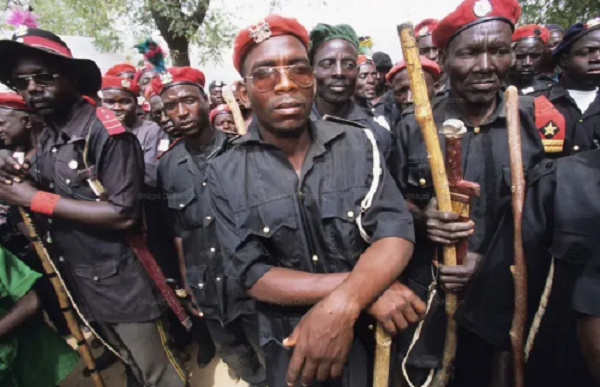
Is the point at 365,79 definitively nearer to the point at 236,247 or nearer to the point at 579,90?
the point at 579,90

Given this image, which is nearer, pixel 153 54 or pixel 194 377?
pixel 194 377

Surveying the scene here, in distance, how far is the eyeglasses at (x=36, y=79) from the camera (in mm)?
2414

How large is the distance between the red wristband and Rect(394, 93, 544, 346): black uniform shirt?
2.46 metres

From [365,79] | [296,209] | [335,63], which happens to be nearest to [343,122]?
[296,209]

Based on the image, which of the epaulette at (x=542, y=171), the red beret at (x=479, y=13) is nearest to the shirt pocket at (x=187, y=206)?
the red beret at (x=479, y=13)

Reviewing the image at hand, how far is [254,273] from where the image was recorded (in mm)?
1550

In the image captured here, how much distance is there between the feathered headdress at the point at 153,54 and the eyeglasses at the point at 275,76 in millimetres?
4688

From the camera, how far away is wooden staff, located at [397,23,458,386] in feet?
5.10

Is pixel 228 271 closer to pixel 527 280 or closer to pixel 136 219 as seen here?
pixel 136 219

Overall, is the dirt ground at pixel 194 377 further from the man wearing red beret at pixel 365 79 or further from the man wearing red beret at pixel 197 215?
the man wearing red beret at pixel 365 79

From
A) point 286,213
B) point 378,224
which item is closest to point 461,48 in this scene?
point 378,224

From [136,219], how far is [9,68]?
1.44 m

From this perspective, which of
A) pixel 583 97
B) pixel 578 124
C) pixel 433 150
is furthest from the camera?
pixel 583 97

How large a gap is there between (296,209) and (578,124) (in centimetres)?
329
